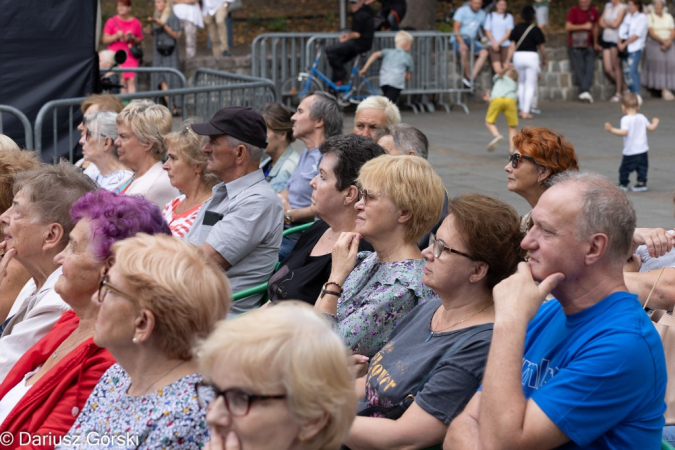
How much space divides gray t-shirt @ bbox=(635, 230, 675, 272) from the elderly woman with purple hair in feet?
6.80

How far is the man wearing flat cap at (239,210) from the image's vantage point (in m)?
4.94

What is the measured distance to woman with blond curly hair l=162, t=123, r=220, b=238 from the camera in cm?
575

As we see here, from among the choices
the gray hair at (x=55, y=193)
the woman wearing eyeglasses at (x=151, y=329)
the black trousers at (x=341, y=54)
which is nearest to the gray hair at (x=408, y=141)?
the gray hair at (x=55, y=193)

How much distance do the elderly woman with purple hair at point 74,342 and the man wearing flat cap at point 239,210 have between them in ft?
3.72

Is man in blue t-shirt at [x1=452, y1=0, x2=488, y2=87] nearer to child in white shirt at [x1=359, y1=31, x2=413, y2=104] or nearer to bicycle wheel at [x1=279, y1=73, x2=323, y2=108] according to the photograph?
child in white shirt at [x1=359, y1=31, x2=413, y2=104]

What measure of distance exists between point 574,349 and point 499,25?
16056 mm

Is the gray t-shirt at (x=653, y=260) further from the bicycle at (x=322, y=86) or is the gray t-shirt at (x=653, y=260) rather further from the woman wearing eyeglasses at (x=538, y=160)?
the bicycle at (x=322, y=86)

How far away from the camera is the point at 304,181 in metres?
6.61

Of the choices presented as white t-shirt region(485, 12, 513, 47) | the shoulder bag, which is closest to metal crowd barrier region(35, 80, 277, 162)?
the shoulder bag

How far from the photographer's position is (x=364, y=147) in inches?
183

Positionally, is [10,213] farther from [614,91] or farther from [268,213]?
[614,91]

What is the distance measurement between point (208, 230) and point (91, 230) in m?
1.66

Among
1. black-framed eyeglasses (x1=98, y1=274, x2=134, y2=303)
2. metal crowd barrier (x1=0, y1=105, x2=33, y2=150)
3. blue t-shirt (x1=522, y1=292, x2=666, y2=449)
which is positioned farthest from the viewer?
metal crowd barrier (x1=0, y1=105, x2=33, y2=150)

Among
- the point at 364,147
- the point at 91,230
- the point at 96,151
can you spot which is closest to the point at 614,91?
the point at 96,151
